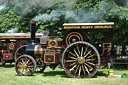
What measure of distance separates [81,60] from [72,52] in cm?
67

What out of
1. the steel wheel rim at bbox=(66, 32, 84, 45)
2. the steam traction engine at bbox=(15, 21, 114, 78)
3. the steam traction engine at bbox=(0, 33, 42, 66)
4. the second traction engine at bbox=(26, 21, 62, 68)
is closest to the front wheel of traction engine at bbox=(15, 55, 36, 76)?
the steam traction engine at bbox=(15, 21, 114, 78)

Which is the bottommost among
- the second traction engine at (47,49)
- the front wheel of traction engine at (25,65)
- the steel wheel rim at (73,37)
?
the front wheel of traction engine at (25,65)

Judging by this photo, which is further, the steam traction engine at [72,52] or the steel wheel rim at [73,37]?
the steel wheel rim at [73,37]

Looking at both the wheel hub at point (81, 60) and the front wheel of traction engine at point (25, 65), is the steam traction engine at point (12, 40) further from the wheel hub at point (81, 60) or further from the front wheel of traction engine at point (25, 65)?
the wheel hub at point (81, 60)

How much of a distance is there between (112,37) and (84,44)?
468 cm

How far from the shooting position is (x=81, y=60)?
28.3 ft

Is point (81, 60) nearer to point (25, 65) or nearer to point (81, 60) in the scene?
point (81, 60)

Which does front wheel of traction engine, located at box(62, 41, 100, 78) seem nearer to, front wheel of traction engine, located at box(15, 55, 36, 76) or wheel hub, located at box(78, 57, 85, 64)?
wheel hub, located at box(78, 57, 85, 64)

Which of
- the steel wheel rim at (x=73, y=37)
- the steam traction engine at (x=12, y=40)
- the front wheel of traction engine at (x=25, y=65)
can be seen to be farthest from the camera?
the steam traction engine at (x=12, y=40)

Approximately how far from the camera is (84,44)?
342 inches

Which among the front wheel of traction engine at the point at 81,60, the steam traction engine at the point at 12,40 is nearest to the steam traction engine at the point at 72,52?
the front wheel of traction engine at the point at 81,60

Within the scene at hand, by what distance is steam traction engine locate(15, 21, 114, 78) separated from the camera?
854 cm

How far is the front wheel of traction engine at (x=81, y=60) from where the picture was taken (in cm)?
858

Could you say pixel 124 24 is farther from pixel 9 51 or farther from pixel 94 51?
pixel 9 51
